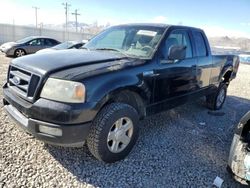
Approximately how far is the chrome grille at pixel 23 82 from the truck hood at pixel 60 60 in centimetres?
7

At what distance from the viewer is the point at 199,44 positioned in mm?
5293

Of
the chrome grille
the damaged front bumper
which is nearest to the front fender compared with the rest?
the chrome grille

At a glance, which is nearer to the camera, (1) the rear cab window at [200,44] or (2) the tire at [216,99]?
(1) the rear cab window at [200,44]

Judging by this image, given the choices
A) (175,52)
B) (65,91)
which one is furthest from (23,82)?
(175,52)

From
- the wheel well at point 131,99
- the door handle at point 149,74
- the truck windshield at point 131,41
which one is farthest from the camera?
the truck windshield at point 131,41

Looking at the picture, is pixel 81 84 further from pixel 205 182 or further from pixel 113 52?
pixel 205 182

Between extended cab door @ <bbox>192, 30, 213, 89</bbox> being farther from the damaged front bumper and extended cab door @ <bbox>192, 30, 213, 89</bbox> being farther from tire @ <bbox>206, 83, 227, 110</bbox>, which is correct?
the damaged front bumper

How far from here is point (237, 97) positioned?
8.30m

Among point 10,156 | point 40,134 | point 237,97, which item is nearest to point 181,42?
point 40,134

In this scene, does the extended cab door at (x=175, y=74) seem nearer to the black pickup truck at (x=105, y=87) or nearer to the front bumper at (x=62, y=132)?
the black pickup truck at (x=105, y=87)

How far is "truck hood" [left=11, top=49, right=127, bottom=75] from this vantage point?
3082 millimetres

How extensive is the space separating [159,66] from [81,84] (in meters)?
1.48

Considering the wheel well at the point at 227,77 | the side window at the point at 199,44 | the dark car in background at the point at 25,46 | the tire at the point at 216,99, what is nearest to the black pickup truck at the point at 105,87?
the side window at the point at 199,44

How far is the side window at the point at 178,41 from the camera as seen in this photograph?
4.11m
